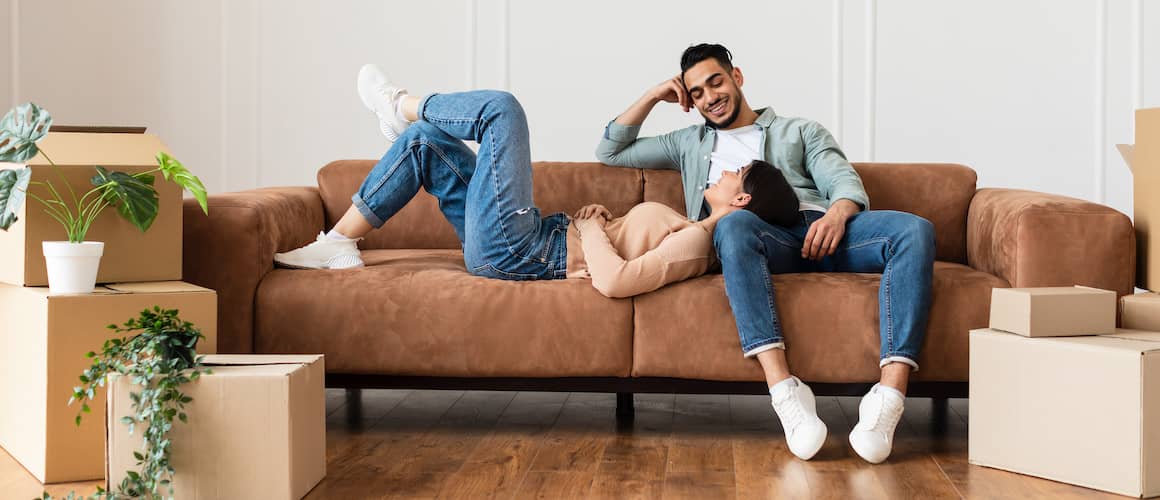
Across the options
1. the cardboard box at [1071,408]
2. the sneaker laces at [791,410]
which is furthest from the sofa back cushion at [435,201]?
the cardboard box at [1071,408]

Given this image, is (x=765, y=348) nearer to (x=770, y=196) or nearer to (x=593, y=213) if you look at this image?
(x=770, y=196)

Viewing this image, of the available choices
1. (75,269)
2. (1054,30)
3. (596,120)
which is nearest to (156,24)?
(596,120)

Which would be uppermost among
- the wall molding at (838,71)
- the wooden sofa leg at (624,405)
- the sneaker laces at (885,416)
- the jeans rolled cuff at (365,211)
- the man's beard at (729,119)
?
the wall molding at (838,71)

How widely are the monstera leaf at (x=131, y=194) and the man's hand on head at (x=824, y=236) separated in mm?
1394

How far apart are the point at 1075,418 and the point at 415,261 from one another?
59.8 inches

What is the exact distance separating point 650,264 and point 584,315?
19 cm

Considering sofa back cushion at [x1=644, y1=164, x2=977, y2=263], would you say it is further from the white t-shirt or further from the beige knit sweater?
the beige knit sweater

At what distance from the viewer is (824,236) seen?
2291 millimetres

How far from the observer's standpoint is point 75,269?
74.6 inches

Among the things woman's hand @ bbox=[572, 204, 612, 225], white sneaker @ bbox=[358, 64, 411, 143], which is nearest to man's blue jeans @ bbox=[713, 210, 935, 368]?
woman's hand @ bbox=[572, 204, 612, 225]

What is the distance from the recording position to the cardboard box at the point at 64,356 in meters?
1.87

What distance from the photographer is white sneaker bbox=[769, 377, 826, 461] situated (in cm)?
205

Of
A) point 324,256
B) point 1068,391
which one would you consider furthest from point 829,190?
point 324,256

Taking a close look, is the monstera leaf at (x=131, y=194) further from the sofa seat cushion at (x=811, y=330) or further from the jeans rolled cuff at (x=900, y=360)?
the jeans rolled cuff at (x=900, y=360)
